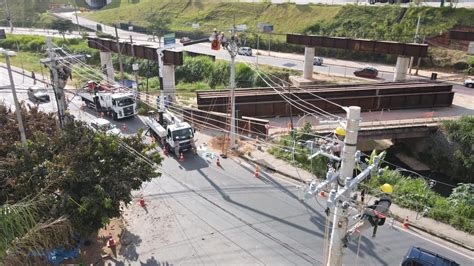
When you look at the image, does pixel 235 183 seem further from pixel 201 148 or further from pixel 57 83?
pixel 57 83

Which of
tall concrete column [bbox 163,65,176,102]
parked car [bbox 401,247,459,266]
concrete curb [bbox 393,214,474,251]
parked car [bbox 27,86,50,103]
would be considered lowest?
concrete curb [bbox 393,214,474,251]

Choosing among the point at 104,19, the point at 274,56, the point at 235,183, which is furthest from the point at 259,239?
the point at 104,19

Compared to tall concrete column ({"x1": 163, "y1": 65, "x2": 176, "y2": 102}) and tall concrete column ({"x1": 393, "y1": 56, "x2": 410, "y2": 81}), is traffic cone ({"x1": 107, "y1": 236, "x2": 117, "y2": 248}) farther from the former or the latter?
tall concrete column ({"x1": 393, "y1": 56, "x2": 410, "y2": 81})

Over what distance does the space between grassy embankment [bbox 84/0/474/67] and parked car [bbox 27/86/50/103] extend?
3881cm

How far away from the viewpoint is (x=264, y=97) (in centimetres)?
3300

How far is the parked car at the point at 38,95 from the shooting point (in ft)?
127

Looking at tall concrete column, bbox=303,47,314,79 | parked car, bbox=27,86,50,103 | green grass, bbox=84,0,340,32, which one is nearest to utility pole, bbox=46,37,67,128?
parked car, bbox=27,86,50,103

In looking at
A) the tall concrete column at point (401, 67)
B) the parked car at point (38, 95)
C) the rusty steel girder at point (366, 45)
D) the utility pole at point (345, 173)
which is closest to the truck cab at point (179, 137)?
the utility pole at point (345, 173)

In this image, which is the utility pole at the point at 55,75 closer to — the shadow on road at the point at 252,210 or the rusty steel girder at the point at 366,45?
the shadow on road at the point at 252,210

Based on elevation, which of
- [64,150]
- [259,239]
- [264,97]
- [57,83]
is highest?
[57,83]

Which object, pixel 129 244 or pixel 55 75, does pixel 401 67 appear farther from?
pixel 55 75

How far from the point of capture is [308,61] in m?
44.4

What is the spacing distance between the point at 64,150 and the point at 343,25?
2337 inches

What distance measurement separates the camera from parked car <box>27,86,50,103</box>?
3878 centimetres
